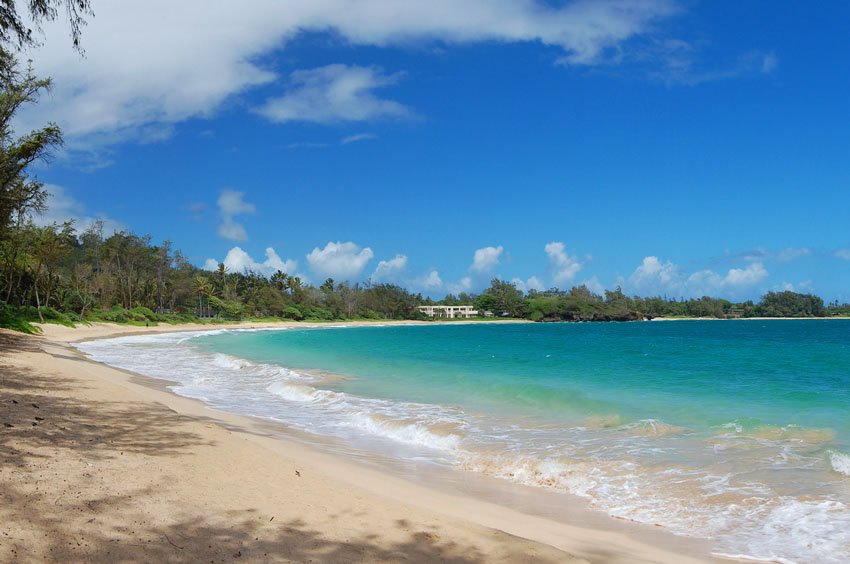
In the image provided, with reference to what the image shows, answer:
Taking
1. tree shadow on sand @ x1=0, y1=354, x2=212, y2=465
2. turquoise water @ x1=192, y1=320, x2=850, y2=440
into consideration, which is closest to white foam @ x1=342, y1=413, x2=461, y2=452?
turquoise water @ x1=192, y1=320, x2=850, y2=440

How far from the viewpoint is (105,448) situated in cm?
702

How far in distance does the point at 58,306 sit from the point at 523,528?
5642 cm

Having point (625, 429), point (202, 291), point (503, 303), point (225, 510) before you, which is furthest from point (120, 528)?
point (503, 303)

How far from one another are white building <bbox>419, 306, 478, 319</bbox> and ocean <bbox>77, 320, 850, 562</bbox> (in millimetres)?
134755

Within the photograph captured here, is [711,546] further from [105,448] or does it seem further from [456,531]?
[105,448]

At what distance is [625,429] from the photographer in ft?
40.1

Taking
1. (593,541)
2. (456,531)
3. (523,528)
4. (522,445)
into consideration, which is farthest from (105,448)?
(522,445)

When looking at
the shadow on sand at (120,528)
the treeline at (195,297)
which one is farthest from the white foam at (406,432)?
the treeline at (195,297)

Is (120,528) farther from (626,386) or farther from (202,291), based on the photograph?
(202,291)

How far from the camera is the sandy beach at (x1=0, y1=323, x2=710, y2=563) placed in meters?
4.46

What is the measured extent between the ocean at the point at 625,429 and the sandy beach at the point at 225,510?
1.40 metres

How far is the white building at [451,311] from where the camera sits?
162 metres

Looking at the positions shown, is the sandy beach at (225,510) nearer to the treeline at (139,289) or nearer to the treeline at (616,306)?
the treeline at (139,289)

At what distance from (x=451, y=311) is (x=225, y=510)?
532ft
